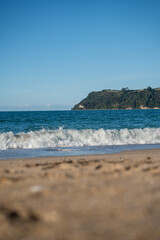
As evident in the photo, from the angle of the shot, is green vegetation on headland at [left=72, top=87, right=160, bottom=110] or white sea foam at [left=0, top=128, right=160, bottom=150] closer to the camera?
white sea foam at [left=0, top=128, right=160, bottom=150]

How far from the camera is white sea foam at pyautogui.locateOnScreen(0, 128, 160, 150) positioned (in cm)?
1361

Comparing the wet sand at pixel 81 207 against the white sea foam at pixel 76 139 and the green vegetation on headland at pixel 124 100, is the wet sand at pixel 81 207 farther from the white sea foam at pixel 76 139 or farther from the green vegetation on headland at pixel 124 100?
the green vegetation on headland at pixel 124 100

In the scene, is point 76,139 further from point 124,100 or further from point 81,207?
point 124,100

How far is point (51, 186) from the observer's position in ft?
11.9

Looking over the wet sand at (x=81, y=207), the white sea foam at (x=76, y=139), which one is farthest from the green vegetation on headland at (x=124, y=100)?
the wet sand at (x=81, y=207)

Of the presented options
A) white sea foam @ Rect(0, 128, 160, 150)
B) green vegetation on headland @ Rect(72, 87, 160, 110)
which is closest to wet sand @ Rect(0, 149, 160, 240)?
white sea foam @ Rect(0, 128, 160, 150)

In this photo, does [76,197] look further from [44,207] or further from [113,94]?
[113,94]

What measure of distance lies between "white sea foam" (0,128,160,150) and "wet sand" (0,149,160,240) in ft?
31.0

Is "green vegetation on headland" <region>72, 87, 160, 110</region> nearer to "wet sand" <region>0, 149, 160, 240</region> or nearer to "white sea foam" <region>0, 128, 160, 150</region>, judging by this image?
"white sea foam" <region>0, 128, 160, 150</region>

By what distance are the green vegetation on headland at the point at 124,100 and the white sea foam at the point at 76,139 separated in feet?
354

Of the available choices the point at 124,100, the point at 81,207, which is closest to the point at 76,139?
the point at 81,207

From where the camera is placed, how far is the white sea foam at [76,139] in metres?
13.6

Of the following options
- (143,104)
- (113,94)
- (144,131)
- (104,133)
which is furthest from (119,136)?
(113,94)

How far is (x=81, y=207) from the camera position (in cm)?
280
